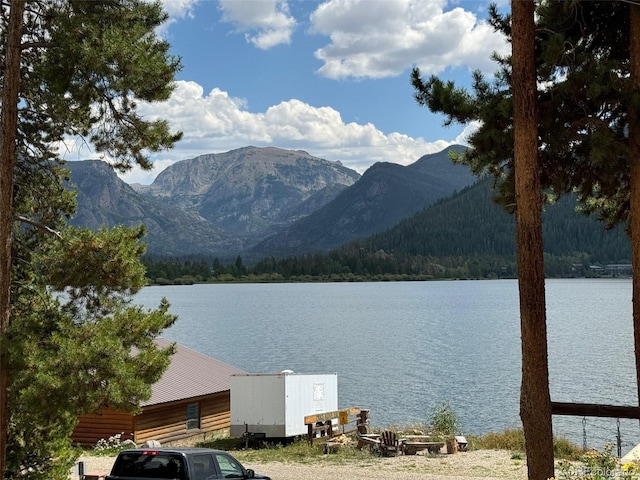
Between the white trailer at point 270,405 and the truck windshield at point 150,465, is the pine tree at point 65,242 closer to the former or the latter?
the truck windshield at point 150,465

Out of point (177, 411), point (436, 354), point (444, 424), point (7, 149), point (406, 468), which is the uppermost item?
point (7, 149)

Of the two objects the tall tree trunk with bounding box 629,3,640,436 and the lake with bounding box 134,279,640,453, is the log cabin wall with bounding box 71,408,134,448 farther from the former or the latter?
the tall tree trunk with bounding box 629,3,640,436

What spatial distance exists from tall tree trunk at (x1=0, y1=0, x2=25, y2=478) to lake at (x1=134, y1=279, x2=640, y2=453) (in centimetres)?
1503

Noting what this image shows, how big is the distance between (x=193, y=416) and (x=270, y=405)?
4.95m

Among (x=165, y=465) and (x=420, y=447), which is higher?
(x=165, y=465)

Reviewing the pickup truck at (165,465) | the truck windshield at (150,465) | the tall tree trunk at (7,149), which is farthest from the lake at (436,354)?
the tall tree trunk at (7,149)

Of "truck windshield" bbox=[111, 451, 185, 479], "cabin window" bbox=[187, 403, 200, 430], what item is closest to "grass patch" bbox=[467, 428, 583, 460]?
"cabin window" bbox=[187, 403, 200, 430]

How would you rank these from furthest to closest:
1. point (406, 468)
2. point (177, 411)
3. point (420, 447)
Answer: point (177, 411) < point (420, 447) < point (406, 468)

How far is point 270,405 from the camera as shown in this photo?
2878 cm

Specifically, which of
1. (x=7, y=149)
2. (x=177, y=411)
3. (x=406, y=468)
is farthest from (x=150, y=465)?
(x=177, y=411)

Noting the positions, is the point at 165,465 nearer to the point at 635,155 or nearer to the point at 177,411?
the point at 635,155

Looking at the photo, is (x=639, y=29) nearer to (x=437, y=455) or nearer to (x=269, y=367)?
(x=437, y=455)

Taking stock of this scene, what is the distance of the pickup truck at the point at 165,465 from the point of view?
12375mm

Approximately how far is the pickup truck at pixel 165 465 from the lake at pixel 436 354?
12074mm
